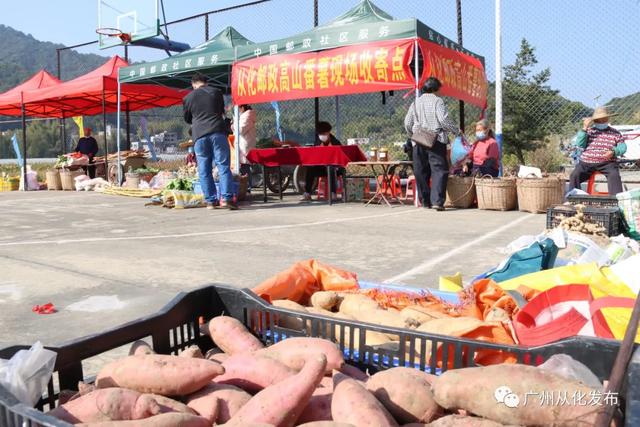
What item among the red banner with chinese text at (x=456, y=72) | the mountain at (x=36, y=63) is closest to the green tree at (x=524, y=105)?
the red banner with chinese text at (x=456, y=72)

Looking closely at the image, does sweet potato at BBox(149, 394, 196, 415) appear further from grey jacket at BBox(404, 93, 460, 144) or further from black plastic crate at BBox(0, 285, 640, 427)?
grey jacket at BBox(404, 93, 460, 144)

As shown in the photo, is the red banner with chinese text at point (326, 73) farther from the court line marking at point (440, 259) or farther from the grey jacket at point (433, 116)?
the court line marking at point (440, 259)

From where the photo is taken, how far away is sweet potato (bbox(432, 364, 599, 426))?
1354 millimetres

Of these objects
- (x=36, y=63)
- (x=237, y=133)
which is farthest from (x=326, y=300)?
(x=36, y=63)

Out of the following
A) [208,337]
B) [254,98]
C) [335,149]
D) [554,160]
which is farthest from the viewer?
[554,160]

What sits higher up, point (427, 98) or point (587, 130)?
point (427, 98)

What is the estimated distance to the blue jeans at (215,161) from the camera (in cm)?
905

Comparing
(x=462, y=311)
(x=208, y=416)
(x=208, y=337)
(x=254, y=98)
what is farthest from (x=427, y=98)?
(x=208, y=416)

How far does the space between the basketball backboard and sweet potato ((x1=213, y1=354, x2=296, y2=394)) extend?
59.9ft

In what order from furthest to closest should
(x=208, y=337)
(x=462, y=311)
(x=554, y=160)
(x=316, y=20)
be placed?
(x=554, y=160) → (x=316, y=20) → (x=462, y=311) → (x=208, y=337)

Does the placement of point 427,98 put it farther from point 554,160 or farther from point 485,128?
point 554,160

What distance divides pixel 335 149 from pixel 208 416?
334 inches

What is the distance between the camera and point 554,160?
1777cm

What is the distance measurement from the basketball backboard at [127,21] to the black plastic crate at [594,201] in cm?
1573
